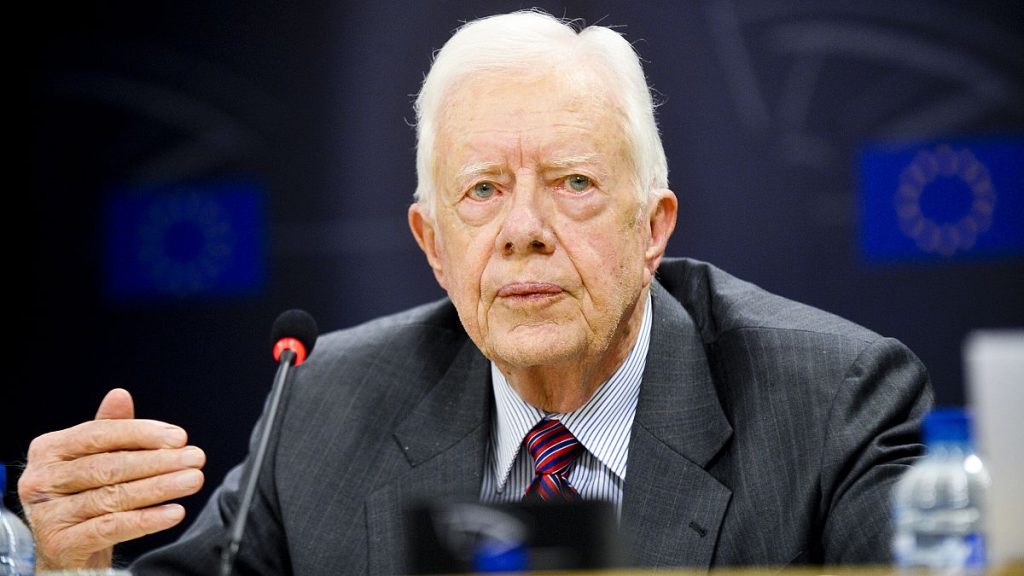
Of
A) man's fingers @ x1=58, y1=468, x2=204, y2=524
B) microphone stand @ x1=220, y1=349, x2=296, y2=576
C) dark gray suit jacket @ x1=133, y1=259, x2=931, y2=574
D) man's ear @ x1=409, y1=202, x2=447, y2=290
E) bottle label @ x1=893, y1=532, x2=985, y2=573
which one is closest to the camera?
bottle label @ x1=893, y1=532, x2=985, y2=573

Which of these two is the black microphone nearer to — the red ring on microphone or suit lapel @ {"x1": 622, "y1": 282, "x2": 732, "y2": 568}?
the red ring on microphone

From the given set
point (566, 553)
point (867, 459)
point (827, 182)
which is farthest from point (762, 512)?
point (827, 182)

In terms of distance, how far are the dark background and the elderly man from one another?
125cm

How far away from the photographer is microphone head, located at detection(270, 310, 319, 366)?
214 centimetres

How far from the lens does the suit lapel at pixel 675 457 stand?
2.22 meters

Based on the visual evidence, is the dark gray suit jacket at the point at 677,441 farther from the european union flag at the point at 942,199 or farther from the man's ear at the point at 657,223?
the european union flag at the point at 942,199

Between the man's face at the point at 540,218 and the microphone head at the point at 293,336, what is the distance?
350 mm

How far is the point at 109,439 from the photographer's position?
2086 mm

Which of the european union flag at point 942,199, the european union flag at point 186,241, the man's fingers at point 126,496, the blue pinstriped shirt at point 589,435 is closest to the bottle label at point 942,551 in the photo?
the blue pinstriped shirt at point 589,435

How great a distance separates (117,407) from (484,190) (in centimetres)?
77

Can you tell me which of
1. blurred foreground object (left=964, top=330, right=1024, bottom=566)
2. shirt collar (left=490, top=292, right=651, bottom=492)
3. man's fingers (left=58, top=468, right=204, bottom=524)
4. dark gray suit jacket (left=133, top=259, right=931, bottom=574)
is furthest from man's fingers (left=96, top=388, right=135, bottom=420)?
blurred foreground object (left=964, top=330, right=1024, bottom=566)

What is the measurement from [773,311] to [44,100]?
302 cm

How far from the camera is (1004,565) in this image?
1.33 metres

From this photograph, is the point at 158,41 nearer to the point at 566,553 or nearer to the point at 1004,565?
the point at 566,553
